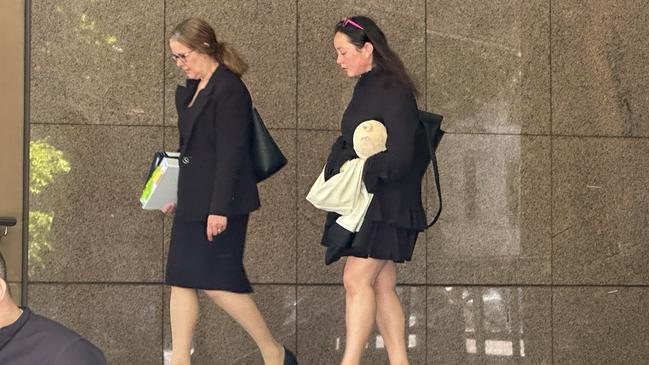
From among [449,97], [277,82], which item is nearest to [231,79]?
[277,82]

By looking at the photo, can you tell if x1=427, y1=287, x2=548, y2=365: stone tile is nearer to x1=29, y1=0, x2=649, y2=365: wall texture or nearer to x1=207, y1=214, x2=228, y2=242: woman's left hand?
x1=29, y1=0, x2=649, y2=365: wall texture

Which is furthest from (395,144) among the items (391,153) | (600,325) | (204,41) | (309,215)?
(600,325)

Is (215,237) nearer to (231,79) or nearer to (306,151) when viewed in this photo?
(231,79)

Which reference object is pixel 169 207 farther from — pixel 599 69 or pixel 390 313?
pixel 599 69

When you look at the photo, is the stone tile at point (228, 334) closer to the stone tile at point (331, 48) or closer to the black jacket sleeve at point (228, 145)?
the stone tile at point (331, 48)

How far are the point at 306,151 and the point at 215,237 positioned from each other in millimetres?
1719

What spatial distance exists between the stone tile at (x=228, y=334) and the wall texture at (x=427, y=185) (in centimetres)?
1

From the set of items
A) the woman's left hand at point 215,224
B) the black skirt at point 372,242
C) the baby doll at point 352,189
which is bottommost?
the black skirt at point 372,242

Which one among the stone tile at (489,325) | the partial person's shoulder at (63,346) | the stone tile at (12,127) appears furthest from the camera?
the stone tile at (489,325)

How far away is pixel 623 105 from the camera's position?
8.78 meters

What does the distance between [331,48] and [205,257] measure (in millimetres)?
2173

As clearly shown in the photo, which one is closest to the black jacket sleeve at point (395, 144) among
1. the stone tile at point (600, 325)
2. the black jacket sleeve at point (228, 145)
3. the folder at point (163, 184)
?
the black jacket sleeve at point (228, 145)

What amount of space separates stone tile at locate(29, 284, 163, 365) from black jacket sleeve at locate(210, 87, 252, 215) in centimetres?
178

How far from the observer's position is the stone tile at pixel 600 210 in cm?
873
